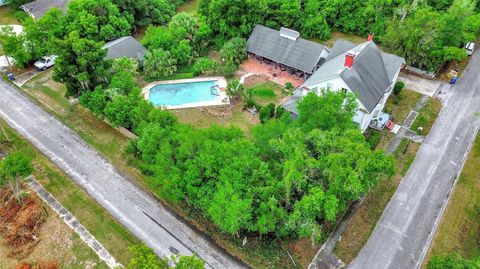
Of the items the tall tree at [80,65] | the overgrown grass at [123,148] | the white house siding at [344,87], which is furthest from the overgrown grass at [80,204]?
the white house siding at [344,87]

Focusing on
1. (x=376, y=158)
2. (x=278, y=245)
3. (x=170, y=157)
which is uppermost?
(x=376, y=158)

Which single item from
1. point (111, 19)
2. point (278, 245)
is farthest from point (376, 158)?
point (111, 19)

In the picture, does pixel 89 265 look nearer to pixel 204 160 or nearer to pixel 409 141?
pixel 204 160

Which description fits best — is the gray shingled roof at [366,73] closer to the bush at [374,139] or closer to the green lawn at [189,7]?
the bush at [374,139]

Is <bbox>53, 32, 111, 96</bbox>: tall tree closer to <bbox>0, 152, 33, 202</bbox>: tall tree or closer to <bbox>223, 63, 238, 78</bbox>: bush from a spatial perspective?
<bbox>0, 152, 33, 202</bbox>: tall tree

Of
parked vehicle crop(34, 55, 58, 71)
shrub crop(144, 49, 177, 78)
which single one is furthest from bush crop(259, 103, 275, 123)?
parked vehicle crop(34, 55, 58, 71)

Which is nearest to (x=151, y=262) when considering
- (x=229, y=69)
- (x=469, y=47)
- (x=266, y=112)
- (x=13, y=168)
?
(x=13, y=168)
